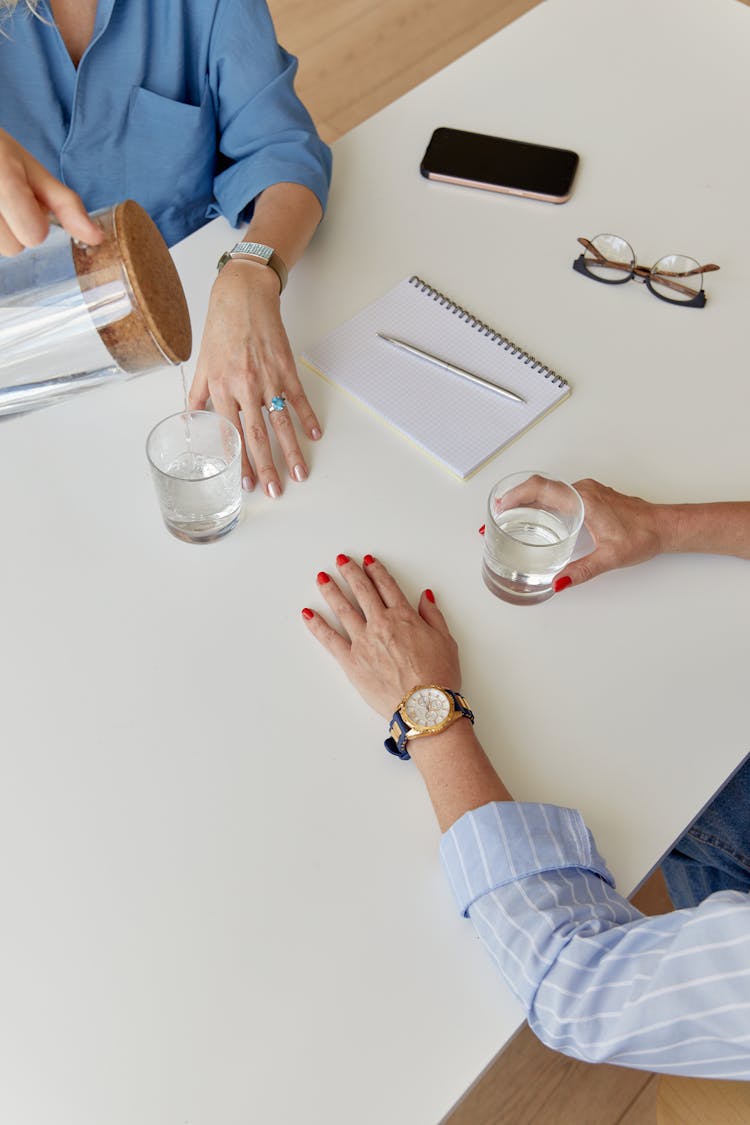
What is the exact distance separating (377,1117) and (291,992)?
0.36ft

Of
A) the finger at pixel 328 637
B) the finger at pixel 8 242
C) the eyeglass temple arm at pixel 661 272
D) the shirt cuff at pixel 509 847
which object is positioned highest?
the finger at pixel 8 242

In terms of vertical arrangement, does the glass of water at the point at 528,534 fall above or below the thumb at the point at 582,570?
above

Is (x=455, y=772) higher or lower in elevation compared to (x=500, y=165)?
lower

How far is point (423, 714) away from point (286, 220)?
672 mm

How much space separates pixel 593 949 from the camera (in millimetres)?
776

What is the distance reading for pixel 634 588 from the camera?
101 cm

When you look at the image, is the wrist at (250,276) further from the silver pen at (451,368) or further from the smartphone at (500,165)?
the smartphone at (500,165)

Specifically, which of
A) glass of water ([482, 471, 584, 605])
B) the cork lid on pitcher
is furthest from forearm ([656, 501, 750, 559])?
the cork lid on pitcher

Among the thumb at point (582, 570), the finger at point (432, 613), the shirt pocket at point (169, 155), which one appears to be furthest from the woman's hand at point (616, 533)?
the shirt pocket at point (169, 155)

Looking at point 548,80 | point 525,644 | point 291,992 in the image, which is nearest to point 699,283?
point 548,80

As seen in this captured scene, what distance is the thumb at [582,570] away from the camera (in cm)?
98

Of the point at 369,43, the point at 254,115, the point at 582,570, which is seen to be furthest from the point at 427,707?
the point at 369,43

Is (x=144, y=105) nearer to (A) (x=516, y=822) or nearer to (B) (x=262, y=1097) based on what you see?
(A) (x=516, y=822)

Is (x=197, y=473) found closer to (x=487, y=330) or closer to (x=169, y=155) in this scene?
(x=487, y=330)
